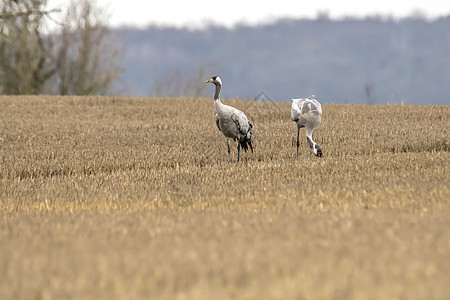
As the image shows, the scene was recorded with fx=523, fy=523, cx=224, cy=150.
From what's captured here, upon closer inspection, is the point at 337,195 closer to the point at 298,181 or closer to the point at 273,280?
the point at 298,181

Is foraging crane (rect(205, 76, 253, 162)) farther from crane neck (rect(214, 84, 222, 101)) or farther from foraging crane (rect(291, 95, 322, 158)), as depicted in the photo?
foraging crane (rect(291, 95, 322, 158))

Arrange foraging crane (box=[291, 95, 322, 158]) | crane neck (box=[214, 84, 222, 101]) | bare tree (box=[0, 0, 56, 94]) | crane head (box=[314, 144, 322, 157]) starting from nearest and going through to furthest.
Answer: crane neck (box=[214, 84, 222, 101]) < crane head (box=[314, 144, 322, 157]) < foraging crane (box=[291, 95, 322, 158]) < bare tree (box=[0, 0, 56, 94])

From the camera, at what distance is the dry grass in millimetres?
3051

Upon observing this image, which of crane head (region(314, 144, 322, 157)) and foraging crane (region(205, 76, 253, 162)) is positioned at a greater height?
foraging crane (region(205, 76, 253, 162))

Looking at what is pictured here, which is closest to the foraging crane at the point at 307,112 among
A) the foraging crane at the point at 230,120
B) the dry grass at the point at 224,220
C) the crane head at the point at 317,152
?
the crane head at the point at 317,152

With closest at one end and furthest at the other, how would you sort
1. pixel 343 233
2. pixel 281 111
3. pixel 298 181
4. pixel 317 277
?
1. pixel 317 277
2. pixel 343 233
3. pixel 298 181
4. pixel 281 111

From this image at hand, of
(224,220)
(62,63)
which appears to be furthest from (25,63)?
(224,220)

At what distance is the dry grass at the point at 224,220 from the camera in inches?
120

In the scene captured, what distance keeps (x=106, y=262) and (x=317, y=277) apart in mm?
1378

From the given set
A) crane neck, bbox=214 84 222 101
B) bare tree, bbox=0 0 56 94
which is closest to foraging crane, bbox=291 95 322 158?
crane neck, bbox=214 84 222 101

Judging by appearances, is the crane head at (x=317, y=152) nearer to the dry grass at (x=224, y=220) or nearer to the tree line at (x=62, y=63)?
→ the dry grass at (x=224, y=220)

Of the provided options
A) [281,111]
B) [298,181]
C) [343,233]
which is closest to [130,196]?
[298,181]

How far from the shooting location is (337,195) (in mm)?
6723

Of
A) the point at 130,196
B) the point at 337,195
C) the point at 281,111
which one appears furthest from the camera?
the point at 281,111
